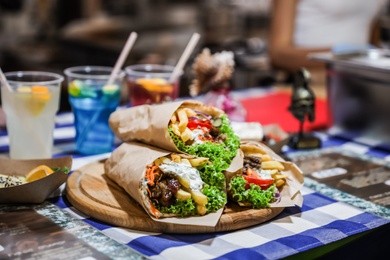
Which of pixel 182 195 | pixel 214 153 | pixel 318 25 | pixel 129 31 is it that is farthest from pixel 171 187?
pixel 129 31

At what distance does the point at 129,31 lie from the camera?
4.64m

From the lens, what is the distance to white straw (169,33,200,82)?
5.43 ft

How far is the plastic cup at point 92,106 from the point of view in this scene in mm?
1680

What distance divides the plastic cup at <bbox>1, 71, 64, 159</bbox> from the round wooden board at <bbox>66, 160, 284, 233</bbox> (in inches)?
8.7

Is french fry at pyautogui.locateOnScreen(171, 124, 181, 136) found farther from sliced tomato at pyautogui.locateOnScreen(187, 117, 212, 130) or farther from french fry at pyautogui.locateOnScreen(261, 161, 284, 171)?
french fry at pyautogui.locateOnScreen(261, 161, 284, 171)

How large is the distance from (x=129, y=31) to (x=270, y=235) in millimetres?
3650

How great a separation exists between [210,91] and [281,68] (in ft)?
4.96

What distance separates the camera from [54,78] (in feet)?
5.36

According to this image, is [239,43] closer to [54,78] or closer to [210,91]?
[210,91]

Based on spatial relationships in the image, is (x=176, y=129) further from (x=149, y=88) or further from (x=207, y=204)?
(x=149, y=88)

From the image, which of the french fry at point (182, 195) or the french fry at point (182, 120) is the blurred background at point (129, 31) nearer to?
Answer: the french fry at point (182, 120)

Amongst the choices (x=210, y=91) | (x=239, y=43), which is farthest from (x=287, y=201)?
(x=239, y=43)

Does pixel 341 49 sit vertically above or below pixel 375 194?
above

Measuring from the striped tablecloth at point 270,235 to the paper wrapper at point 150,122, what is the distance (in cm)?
22
